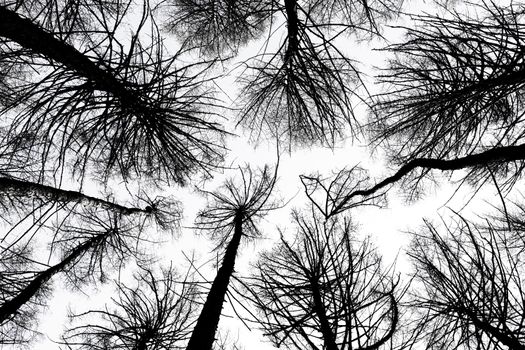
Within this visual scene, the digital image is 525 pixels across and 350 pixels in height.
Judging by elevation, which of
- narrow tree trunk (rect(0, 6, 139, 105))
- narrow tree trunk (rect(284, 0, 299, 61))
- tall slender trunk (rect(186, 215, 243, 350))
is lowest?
tall slender trunk (rect(186, 215, 243, 350))

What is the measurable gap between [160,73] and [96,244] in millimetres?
5600

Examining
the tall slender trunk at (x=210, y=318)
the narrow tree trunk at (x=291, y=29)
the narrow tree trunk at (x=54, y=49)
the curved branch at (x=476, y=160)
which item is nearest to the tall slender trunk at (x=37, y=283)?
the tall slender trunk at (x=210, y=318)

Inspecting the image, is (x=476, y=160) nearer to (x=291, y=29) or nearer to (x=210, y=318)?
(x=291, y=29)

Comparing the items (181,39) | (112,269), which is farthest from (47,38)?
(112,269)

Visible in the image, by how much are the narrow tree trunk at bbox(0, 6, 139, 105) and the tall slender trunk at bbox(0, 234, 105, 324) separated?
4.19 meters

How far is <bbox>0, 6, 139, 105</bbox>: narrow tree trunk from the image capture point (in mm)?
1691

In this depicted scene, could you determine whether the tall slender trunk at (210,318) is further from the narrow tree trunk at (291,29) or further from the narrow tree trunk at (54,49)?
the narrow tree trunk at (291,29)

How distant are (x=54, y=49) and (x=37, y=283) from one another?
5.36 meters

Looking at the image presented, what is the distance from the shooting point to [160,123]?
2.13m

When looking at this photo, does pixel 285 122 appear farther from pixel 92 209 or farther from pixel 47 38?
pixel 92 209

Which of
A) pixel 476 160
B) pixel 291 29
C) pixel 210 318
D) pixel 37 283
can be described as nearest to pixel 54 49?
pixel 291 29

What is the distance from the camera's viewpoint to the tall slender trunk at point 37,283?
475 centimetres

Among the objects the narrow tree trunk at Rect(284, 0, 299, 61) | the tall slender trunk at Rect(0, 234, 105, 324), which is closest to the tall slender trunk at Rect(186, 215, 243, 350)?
the narrow tree trunk at Rect(284, 0, 299, 61)

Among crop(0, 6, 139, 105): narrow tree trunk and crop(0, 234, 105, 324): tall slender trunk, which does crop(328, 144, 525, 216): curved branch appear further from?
crop(0, 234, 105, 324): tall slender trunk
